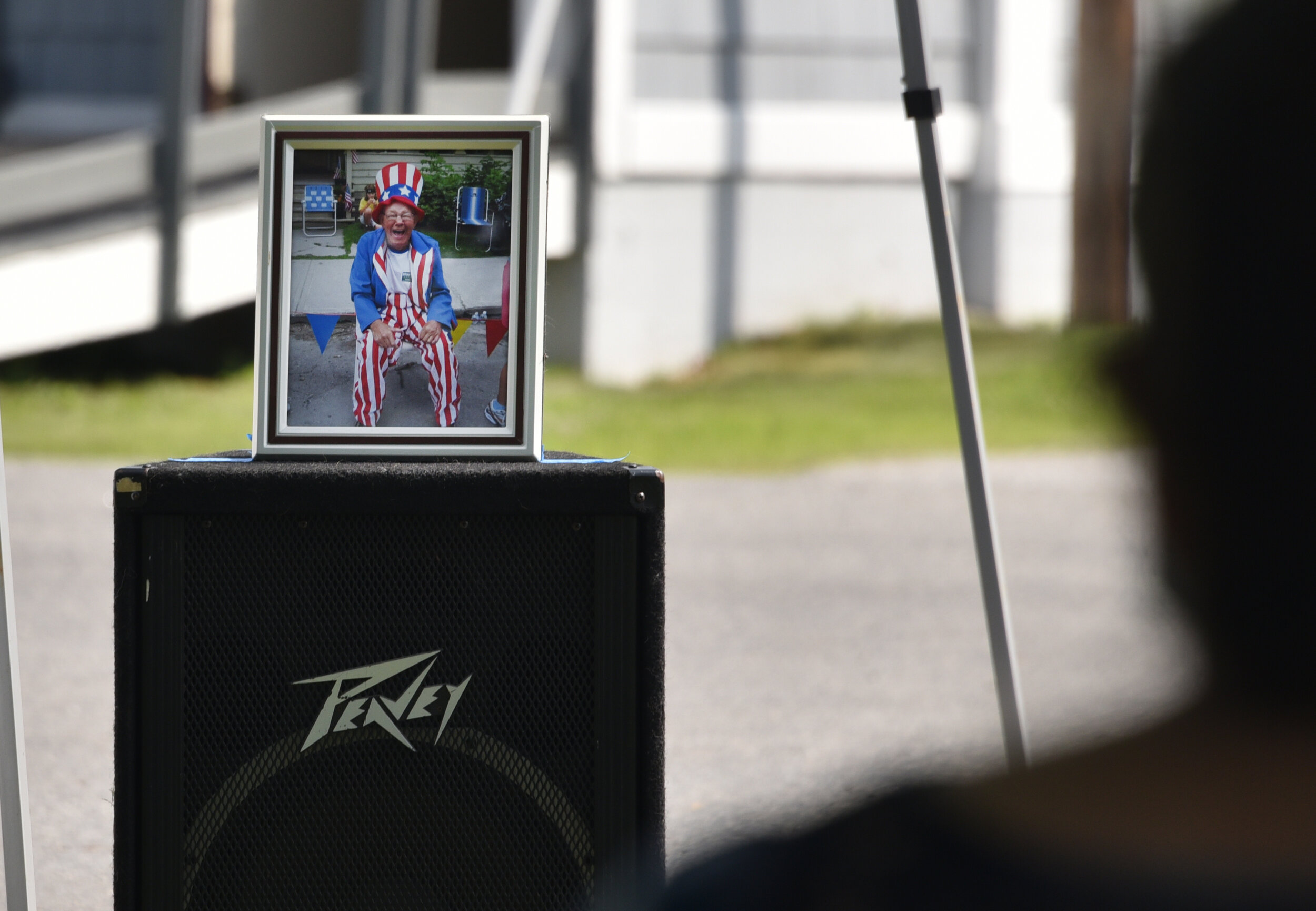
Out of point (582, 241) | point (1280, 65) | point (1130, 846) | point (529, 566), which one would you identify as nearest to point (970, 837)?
point (1130, 846)

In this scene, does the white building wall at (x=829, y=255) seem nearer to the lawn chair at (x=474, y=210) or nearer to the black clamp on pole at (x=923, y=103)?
the black clamp on pole at (x=923, y=103)

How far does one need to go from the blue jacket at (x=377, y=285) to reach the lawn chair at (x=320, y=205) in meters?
0.04

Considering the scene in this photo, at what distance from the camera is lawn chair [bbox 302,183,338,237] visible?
2086 mm

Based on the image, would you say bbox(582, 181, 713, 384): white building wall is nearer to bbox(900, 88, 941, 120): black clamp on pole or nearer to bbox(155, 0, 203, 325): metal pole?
bbox(155, 0, 203, 325): metal pole

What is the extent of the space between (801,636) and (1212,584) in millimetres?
4899

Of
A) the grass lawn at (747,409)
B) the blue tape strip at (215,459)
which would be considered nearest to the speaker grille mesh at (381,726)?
the blue tape strip at (215,459)

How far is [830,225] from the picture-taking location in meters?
12.1

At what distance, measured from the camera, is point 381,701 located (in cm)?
192

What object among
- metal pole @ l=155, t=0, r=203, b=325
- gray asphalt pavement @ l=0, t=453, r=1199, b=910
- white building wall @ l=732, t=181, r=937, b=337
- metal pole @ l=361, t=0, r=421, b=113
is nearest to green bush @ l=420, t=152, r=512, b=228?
gray asphalt pavement @ l=0, t=453, r=1199, b=910

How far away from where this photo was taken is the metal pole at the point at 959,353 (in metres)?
2.55

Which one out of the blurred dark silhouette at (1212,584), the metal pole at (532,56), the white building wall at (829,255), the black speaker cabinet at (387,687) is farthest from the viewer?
the white building wall at (829,255)

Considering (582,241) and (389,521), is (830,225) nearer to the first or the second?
(582,241)

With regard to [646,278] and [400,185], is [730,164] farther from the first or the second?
[400,185]

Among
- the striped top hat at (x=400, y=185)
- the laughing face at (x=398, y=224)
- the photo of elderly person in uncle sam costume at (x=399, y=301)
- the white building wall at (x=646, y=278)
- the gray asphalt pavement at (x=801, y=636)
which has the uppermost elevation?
the white building wall at (x=646, y=278)
